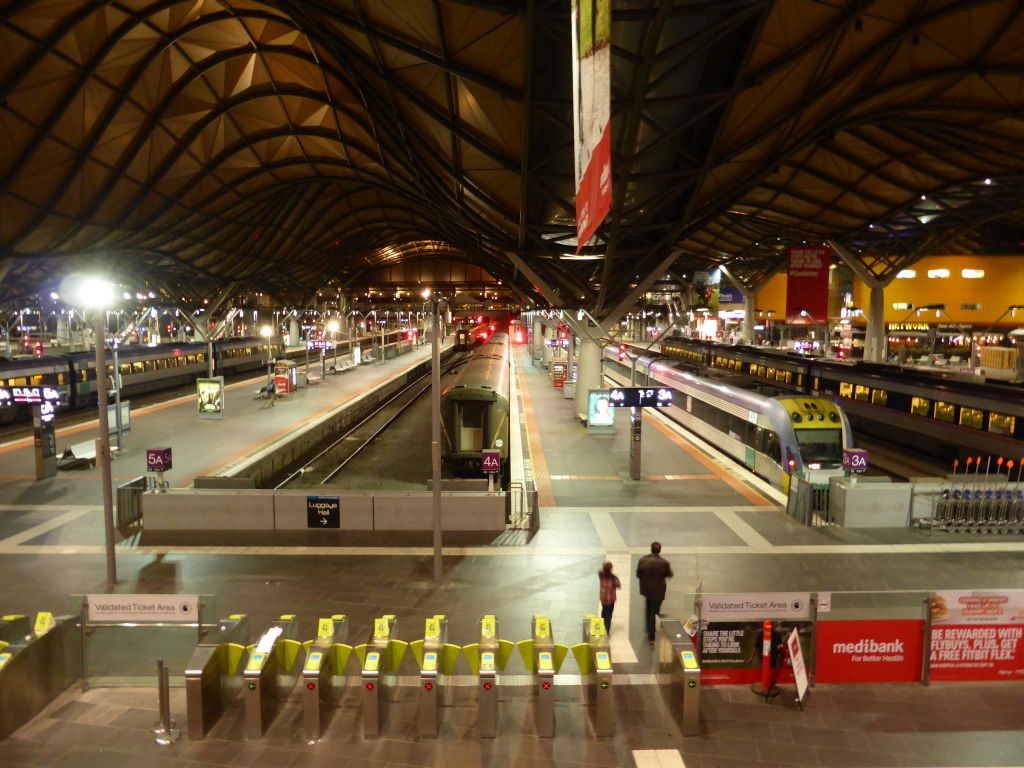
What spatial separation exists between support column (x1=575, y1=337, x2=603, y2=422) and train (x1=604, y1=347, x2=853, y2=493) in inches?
263

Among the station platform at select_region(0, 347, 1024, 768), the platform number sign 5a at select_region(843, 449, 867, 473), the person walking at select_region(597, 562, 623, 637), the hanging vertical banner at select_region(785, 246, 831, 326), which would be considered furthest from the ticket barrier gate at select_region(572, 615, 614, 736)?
the hanging vertical banner at select_region(785, 246, 831, 326)

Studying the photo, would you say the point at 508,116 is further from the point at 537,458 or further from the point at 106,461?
the point at 106,461

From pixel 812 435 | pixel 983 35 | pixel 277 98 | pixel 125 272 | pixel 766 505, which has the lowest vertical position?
pixel 766 505

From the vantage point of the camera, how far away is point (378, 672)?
6887mm

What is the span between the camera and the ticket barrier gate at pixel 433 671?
22.3ft

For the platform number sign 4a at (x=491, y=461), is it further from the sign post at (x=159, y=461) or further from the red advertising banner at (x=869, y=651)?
the red advertising banner at (x=869, y=651)

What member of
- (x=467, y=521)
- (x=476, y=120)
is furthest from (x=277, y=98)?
(x=467, y=521)

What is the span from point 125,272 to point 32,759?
4929 centimetres

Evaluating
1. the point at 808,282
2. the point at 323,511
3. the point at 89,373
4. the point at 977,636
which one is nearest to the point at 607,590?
the point at 977,636

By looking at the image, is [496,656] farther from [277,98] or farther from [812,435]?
[277,98]

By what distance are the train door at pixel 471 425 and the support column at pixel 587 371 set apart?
9479 millimetres

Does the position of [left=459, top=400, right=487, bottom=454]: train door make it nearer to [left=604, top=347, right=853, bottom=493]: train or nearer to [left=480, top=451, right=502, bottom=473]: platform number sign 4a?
[left=480, top=451, right=502, bottom=473]: platform number sign 4a

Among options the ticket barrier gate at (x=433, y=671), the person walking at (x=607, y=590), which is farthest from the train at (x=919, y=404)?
the ticket barrier gate at (x=433, y=671)

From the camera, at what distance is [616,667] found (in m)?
8.36
